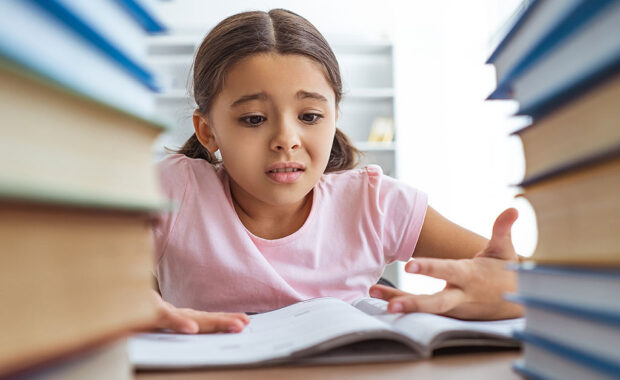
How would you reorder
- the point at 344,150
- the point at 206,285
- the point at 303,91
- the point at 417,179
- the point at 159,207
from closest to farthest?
the point at 159,207
the point at 303,91
the point at 206,285
the point at 344,150
the point at 417,179

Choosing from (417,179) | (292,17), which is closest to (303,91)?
(292,17)

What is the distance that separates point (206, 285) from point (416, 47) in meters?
3.70

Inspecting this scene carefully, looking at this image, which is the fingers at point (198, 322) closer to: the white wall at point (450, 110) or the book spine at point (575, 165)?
the book spine at point (575, 165)

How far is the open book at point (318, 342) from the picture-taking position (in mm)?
430

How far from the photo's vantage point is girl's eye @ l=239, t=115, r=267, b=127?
0.98m

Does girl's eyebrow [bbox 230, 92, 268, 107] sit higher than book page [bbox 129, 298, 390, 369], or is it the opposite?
girl's eyebrow [bbox 230, 92, 268, 107]

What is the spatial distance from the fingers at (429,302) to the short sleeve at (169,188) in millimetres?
604

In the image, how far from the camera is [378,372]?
41 cm

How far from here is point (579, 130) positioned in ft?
0.92

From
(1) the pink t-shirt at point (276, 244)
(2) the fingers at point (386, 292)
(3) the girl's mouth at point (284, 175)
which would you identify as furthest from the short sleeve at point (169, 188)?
(2) the fingers at point (386, 292)

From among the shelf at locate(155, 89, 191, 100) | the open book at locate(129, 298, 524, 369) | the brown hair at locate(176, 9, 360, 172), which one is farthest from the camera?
the shelf at locate(155, 89, 191, 100)

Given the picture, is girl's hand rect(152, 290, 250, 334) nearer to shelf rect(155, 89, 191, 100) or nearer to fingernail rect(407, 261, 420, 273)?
fingernail rect(407, 261, 420, 273)

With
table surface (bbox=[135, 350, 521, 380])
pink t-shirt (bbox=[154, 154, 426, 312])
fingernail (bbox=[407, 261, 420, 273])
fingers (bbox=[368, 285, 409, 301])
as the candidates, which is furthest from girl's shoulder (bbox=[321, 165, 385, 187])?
table surface (bbox=[135, 350, 521, 380])

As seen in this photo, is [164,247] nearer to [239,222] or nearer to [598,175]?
[239,222]
